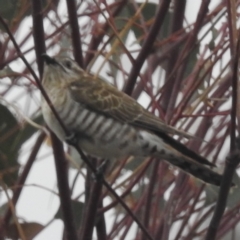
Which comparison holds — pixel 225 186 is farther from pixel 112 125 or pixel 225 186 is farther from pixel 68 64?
pixel 68 64

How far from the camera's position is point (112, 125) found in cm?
196

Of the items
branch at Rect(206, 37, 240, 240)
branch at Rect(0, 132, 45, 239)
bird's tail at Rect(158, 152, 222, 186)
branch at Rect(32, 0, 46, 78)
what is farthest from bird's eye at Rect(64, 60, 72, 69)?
branch at Rect(206, 37, 240, 240)

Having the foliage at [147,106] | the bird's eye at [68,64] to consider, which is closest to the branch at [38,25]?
the foliage at [147,106]

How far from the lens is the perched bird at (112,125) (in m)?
1.84

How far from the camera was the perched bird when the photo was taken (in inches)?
72.4

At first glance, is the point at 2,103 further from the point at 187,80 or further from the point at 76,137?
the point at 187,80

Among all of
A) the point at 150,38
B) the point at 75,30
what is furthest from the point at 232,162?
the point at 75,30

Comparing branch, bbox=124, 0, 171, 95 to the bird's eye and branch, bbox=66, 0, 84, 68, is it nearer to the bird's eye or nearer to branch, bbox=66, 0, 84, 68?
branch, bbox=66, 0, 84, 68

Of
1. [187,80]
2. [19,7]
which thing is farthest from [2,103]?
[187,80]

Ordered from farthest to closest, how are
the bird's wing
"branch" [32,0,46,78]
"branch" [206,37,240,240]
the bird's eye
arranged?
1. the bird's eye
2. the bird's wing
3. "branch" [32,0,46,78]
4. "branch" [206,37,240,240]

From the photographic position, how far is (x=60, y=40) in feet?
7.70

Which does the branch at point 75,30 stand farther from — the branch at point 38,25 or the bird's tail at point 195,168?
the bird's tail at point 195,168

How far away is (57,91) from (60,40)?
1.20ft

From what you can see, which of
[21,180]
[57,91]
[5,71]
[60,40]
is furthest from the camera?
[60,40]
